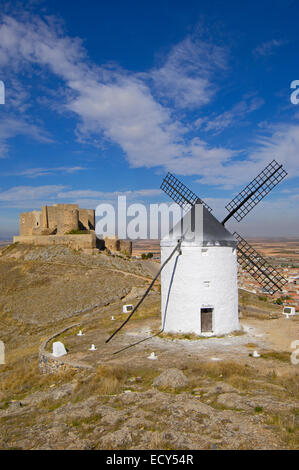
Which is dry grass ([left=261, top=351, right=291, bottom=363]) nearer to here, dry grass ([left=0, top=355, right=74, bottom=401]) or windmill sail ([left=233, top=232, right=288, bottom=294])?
windmill sail ([left=233, top=232, right=288, bottom=294])

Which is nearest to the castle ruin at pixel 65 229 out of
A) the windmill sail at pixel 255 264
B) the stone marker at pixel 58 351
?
the windmill sail at pixel 255 264

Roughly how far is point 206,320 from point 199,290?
1330 millimetres

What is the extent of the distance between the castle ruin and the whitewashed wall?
72.8ft

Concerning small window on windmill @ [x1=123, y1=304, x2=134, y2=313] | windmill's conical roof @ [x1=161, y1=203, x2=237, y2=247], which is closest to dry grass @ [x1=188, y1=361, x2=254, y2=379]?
windmill's conical roof @ [x1=161, y1=203, x2=237, y2=247]

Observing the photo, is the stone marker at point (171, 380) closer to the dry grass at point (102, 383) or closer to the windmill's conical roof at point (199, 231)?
the dry grass at point (102, 383)

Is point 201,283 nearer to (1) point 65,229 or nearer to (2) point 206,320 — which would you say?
(2) point 206,320

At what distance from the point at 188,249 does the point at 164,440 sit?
28.4ft

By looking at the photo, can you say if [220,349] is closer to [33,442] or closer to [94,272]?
[33,442]

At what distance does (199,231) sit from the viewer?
14.4 m

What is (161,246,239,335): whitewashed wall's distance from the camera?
13875mm

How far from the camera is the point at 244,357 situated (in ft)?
36.7

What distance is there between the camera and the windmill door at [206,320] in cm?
1404

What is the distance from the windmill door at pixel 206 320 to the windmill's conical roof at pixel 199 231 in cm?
275

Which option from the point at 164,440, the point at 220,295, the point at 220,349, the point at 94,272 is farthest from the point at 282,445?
the point at 94,272
